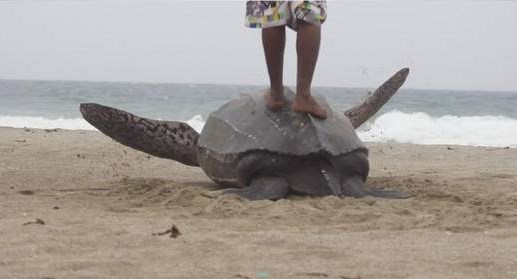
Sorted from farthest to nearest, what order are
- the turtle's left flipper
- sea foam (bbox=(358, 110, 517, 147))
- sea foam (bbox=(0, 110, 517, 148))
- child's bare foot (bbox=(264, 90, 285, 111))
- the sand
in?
sea foam (bbox=(0, 110, 517, 148))
sea foam (bbox=(358, 110, 517, 147))
child's bare foot (bbox=(264, 90, 285, 111))
the turtle's left flipper
the sand

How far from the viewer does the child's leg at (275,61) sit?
4.93m

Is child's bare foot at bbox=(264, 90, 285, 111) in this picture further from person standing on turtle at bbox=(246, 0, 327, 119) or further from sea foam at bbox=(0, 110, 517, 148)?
sea foam at bbox=(0, 110, 517, 148)

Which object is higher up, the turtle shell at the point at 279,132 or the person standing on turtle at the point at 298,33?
the person standing on turtle at the point at 298,33

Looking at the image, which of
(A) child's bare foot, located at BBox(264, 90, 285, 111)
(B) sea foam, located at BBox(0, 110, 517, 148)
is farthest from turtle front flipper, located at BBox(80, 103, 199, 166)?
(B) sea foam, located at BBox(0, 110, 517, 148)

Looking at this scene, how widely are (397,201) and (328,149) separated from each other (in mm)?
539

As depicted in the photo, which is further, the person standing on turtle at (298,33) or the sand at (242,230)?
the person standing on turtle at (298,33)

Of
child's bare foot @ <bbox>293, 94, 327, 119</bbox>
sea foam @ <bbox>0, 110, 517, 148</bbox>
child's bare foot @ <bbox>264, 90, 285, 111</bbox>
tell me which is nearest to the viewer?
child's bare foot @ <bbox>293, 94, 327, 119</bbox>

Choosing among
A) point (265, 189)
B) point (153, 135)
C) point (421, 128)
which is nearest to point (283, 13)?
point (265, 189)

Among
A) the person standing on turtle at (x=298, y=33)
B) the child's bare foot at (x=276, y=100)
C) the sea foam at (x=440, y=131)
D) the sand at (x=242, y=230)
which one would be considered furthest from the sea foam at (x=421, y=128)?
the person standing on turtle at (x=298, y=33)

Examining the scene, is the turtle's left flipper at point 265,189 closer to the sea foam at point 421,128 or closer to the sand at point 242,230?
the sand at point 242,230

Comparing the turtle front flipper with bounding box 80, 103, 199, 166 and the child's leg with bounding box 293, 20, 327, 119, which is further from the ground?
the child's leg with bounding box 293, 20, 327, 119

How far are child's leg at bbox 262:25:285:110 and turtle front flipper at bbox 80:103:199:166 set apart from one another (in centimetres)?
100

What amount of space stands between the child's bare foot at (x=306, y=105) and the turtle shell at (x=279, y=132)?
0.14 ft

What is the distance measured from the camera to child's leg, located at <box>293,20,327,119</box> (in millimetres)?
4828
